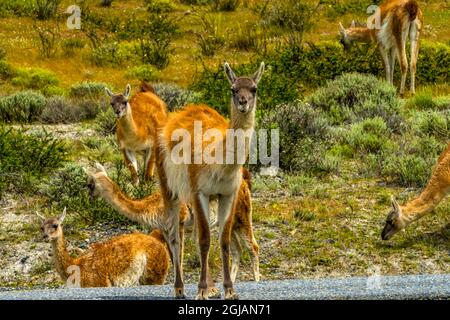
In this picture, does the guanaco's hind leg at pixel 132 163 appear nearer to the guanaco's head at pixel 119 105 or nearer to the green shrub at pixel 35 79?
the guanaco's head at pixel 119 105

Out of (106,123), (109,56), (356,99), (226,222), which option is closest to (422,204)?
(226,222)

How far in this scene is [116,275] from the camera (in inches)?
411

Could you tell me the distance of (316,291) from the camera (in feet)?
26.7

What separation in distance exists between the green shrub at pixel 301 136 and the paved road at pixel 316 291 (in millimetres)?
6095

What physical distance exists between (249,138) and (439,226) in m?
6.01

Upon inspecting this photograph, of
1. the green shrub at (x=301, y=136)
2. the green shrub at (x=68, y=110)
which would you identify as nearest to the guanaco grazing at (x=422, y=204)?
the green shrub at (x=301, y=136)

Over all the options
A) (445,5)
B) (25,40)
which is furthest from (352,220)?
(445,5)

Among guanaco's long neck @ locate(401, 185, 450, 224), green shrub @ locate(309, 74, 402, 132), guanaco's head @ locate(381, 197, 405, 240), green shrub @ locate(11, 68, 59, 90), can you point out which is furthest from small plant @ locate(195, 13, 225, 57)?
guanaco's head @ locate(381, 197, 405, 240)

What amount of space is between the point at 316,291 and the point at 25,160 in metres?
7.82

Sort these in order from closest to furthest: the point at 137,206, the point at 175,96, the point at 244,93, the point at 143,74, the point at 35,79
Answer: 1. the point at 244,93
2. the point at 137,206
3. the point at 175,96
4. the point at 35,79
5. the point at 143,74

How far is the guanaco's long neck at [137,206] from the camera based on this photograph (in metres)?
11.3

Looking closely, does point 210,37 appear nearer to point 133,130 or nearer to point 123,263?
point 133,130

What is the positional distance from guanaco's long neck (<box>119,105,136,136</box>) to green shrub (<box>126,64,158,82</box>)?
6.75 meters
